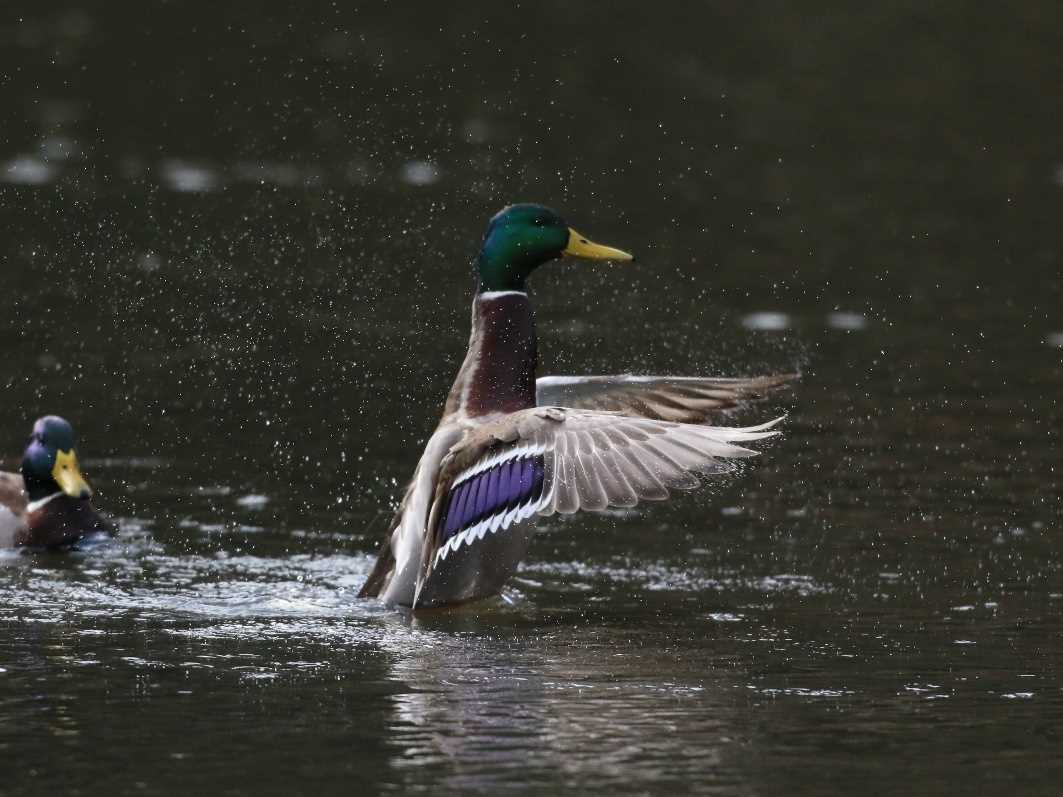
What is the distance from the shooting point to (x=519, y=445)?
25.5ft

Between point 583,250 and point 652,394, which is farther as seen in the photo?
point 652,394

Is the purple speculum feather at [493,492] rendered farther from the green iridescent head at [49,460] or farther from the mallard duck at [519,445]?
the green iridescent head at [49,460]

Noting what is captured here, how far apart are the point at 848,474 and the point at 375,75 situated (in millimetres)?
12880

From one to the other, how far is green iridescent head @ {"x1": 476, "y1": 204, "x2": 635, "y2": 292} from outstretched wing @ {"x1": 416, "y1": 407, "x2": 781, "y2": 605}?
0.87m

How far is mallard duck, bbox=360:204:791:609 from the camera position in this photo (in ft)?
24.5

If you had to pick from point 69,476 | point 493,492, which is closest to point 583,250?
point 493,492

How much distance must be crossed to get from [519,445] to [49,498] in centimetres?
292

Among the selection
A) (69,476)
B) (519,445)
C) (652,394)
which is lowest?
(69,476)

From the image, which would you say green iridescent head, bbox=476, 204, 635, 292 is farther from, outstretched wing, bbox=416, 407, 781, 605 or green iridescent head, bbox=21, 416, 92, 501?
green iridescent head, bbox=21, 416, 92, 501

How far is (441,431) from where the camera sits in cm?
826

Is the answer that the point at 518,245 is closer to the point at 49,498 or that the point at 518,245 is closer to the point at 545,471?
the point at 545,471

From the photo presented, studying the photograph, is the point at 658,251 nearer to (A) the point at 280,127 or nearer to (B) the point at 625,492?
(A) the point at 280,127

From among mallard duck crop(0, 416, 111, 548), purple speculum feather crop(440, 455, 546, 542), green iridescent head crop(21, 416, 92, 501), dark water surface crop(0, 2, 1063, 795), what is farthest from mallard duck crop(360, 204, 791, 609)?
green iridescent head crop(21, 416, 92, 501)

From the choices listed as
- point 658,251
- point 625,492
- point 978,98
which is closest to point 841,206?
point 658,251
